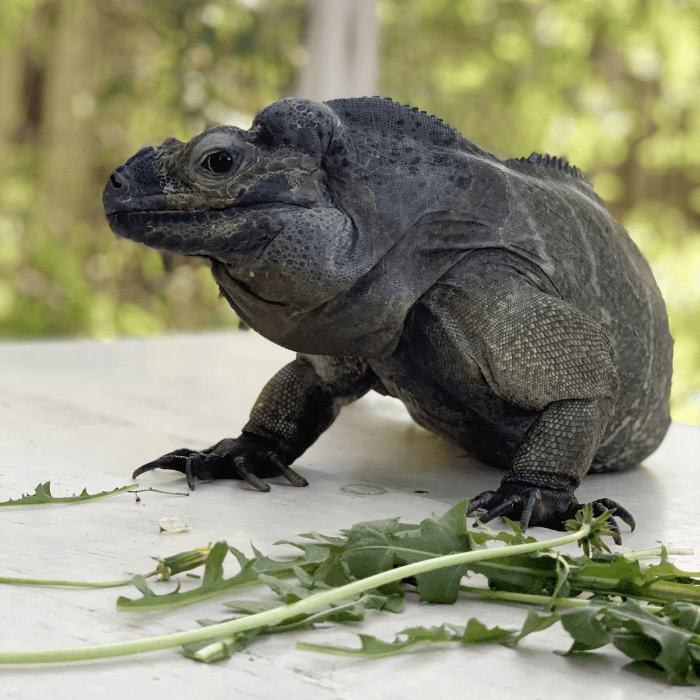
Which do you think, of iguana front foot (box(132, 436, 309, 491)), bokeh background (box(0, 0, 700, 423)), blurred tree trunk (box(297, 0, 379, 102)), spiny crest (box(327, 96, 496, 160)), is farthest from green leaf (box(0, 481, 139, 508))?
bokeh background (box(0, 0, 700, 423))

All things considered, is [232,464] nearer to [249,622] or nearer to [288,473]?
[288,473]

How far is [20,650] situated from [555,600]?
2.32 ft

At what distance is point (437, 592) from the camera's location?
1.33 metres

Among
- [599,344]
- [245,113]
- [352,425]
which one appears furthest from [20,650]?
[245,113]

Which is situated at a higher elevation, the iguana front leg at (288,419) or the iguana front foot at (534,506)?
the iguana front leg at (288,419)

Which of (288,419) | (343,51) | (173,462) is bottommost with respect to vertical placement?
(173,462)

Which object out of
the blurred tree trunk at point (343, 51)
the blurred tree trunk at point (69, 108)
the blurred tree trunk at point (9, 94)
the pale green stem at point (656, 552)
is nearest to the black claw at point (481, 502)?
the pale green stem at point (656, 552)

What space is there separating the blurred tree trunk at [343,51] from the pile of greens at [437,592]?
10.3ft

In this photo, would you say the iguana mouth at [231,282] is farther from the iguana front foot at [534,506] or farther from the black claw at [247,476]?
the iguana front foot at [534,506]

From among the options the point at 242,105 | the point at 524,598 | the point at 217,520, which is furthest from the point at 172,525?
the point at 242,105

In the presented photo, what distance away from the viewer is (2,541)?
156 centimetres

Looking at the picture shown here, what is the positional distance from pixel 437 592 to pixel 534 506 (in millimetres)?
514

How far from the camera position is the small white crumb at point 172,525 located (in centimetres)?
167

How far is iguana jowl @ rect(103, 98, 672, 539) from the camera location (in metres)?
1.78
